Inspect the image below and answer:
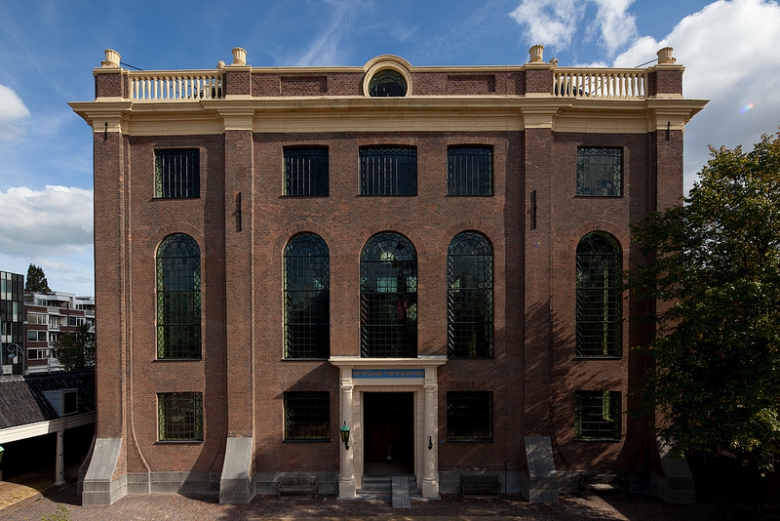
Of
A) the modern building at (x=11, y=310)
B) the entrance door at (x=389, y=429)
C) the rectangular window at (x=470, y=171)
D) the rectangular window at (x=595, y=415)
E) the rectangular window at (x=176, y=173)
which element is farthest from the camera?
the modern building at (x=11, y=310)

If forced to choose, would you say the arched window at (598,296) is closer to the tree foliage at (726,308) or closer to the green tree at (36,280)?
the tree foliage at (726,308)

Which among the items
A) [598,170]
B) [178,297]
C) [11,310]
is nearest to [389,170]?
[598,170]

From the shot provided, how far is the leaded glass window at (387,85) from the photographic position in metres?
16.3

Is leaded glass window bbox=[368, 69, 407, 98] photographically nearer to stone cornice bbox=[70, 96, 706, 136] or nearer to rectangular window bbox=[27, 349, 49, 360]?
stone cornice bbox=[70, 96, 706, 136]

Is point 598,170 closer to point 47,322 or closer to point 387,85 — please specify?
point 387,85

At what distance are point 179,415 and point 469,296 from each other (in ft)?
41.6

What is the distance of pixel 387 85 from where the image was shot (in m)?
16.4

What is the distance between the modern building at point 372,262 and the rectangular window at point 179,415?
0.28ft

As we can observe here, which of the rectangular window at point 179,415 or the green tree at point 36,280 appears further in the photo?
the green tree at point 36,280

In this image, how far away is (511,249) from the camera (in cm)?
1573

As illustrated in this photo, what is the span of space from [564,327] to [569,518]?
664 cm

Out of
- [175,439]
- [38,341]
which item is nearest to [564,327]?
[175,439]

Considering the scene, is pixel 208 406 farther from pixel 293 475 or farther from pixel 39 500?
pixel 39 500

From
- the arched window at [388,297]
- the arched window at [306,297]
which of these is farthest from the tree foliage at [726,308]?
the arched window at [306,297]
